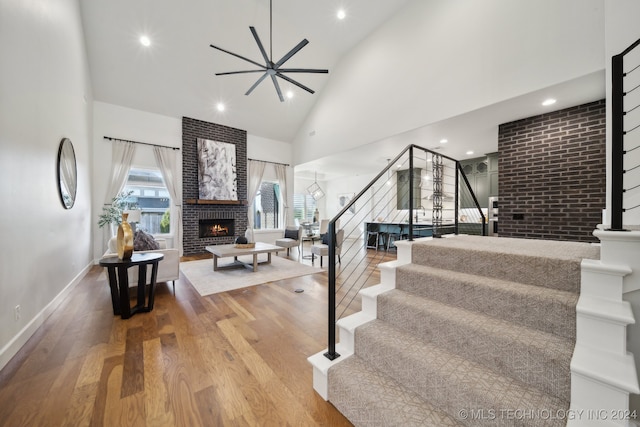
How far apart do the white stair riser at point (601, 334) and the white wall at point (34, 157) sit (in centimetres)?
372

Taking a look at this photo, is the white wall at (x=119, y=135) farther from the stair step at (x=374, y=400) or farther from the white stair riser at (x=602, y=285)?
the white stair riser at (x=602, y=285)

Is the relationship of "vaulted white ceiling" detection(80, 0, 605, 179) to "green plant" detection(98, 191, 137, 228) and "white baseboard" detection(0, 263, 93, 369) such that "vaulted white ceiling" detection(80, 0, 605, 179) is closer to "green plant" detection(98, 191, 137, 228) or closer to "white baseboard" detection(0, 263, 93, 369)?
"green plant" detection(98, 191, 137, 228)

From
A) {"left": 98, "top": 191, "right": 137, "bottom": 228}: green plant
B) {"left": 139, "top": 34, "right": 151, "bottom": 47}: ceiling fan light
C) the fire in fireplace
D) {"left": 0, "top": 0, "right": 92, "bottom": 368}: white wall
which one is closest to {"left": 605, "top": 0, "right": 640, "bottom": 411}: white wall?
{"left": 0, "top": 0, "right": 92, "bottom": 368}: white wall

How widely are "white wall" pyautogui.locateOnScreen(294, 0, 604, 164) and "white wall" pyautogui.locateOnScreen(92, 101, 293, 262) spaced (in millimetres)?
4427

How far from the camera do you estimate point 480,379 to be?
1169 mm

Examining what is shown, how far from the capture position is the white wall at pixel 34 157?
194cm

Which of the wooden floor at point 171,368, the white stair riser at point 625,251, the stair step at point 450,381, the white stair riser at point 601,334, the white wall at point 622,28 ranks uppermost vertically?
the white wall at point 622,28

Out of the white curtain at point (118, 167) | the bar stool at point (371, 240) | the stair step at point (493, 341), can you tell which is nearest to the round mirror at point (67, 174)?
the white curtain at point (118, 167)

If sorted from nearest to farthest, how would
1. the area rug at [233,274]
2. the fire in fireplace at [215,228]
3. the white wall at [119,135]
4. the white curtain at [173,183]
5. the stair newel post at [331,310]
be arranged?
the stair newel post at [331,310], the area rug at [233,274], the white wall at [119,135], the white curtain at [173,183], the fire in fireplace at [215,228]

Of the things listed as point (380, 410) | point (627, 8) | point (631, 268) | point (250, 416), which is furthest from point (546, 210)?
point (250, 416)

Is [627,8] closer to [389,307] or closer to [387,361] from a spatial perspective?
[389,307]

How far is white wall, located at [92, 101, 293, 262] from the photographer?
17.4 feet

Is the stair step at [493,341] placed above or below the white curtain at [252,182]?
below

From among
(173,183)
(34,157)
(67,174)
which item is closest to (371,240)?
(173,183)
